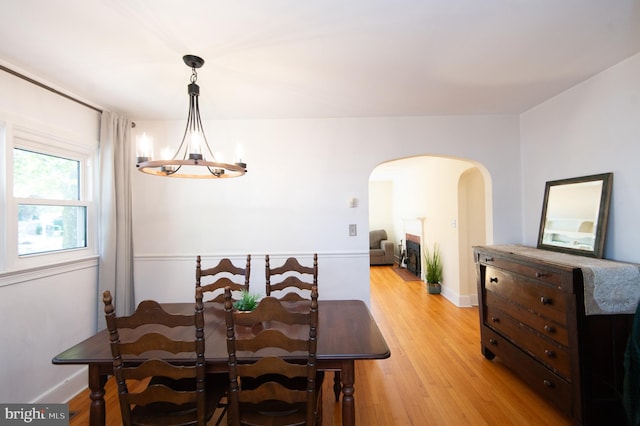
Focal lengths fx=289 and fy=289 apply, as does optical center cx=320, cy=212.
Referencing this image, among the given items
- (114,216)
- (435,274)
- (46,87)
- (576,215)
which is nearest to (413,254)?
(435,274)

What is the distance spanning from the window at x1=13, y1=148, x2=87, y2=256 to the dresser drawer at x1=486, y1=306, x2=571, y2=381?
3951 millimetres

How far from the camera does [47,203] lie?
7.76 feet

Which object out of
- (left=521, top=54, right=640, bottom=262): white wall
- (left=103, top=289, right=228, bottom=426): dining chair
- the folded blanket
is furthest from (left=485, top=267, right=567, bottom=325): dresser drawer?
(left=103, top=289, right=228, bottom=426): dining chair

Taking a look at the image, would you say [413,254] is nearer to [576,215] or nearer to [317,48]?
[576,215]

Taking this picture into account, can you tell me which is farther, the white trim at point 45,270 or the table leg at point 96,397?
the white trim at point 45,270

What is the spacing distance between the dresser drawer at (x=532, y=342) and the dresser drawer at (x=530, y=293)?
18 centimetres

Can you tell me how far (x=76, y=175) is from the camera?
2723 millimetres

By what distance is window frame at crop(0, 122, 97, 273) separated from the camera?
2043mm

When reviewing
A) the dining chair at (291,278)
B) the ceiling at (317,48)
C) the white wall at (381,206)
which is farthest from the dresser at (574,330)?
the white wall at (381,206)

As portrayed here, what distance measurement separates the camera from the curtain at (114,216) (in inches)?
110

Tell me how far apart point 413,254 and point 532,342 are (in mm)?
4384

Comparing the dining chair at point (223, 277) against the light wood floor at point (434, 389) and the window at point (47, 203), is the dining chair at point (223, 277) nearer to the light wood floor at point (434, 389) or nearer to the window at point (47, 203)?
the light wood floor at point (434, 389)

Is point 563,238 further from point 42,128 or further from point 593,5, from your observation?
point 42,128

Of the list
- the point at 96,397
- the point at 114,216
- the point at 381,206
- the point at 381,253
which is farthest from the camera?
the point at 381,206
